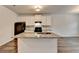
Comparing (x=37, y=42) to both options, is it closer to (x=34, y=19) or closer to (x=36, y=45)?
(x=36, y=45)

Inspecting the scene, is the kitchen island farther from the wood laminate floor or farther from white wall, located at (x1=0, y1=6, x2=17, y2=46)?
white wall, located at (x1=0, y1=6, x2=17, y2=46)

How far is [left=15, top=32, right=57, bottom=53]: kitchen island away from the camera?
1374mm

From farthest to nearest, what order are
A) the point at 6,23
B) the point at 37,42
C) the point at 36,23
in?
the point at 37,42 → the point at 36,23 → the point at 6,23

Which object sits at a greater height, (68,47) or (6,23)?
(6,23)

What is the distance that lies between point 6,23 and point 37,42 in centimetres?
54

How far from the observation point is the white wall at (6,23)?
3.58 ft

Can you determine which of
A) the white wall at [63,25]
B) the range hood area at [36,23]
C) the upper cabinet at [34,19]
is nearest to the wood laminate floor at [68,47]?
the range hood area at [36,23]

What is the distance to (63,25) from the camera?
1.27m

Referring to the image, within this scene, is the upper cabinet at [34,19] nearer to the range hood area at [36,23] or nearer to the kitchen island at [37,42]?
the range hood area at [36,23]

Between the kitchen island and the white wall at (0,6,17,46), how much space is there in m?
0.21

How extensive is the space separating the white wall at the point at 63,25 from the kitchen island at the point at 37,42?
0.12m

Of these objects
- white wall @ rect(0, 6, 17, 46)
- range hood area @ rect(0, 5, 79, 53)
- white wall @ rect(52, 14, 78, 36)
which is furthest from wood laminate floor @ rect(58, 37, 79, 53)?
white wall @ rect(0, 6, 17, 46)

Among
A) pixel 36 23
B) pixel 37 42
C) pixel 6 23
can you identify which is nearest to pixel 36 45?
pixel 37 42
